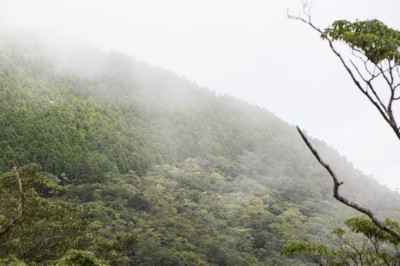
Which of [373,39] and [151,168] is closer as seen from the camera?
[373,39]

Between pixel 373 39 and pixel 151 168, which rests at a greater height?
pixel 373 39

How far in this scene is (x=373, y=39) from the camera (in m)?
6.20

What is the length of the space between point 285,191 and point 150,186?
34817mm

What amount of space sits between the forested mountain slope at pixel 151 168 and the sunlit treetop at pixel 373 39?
11.4 m

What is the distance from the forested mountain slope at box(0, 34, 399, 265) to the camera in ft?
125

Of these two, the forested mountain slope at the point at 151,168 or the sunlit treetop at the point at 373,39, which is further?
the forested mountain slope at the point at 151,168

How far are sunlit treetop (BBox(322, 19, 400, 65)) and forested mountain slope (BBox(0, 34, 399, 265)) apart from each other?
11.4 meters

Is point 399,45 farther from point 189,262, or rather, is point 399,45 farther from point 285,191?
point 285,191

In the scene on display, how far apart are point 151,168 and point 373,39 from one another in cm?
7591

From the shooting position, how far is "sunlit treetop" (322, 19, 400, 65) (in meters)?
6.17

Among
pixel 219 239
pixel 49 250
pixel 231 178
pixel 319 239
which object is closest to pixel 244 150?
pixel 231 178

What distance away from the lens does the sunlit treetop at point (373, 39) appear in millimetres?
6172

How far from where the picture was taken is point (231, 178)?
90812 millimetres

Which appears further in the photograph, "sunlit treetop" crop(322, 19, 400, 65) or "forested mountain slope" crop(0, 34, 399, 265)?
"forested mountain slope" crop(0, 34, 399, 265)
